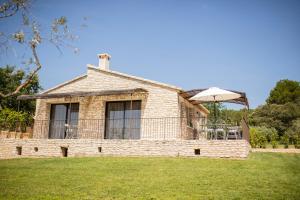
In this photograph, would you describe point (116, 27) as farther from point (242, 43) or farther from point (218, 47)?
point (242, 43)

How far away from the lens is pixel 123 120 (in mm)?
15203

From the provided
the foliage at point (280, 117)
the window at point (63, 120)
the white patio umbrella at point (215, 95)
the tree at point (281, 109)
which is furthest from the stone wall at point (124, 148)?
the tree at point (281, 109)

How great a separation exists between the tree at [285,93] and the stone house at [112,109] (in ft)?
89.1

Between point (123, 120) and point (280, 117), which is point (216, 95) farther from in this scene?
point (280, 117)

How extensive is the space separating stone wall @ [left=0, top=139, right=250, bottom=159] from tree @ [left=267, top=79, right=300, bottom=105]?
30313 millimetres

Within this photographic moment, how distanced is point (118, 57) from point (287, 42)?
43.7ft

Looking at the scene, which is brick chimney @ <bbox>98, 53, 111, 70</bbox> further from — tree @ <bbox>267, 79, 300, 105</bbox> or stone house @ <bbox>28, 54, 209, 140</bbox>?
tree @ <bbox>267, 79, 300, 105</bbox>

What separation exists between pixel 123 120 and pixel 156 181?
331 inches

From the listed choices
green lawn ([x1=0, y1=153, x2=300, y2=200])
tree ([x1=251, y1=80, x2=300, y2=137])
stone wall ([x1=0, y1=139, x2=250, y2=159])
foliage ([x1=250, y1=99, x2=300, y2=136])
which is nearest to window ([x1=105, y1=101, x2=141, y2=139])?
stone wall ([x1=0, y1=139, x2=250, y2=159])

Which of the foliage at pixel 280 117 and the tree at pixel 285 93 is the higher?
the tree at pixel 285 93

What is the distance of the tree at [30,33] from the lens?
612cm

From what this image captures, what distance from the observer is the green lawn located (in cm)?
574

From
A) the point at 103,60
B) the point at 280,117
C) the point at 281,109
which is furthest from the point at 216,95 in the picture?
the point at 281,109

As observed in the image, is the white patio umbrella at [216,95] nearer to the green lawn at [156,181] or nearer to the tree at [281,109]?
the green lawn at [156,181]
